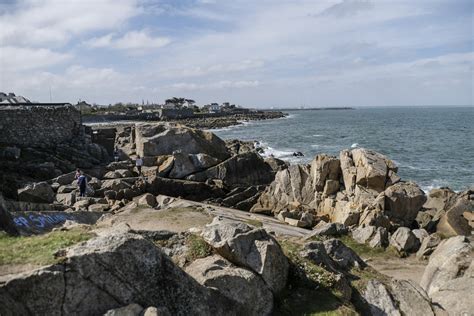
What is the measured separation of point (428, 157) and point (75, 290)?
60.3m

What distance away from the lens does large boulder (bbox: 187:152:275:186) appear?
1391 inches

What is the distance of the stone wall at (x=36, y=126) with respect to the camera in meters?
38.7

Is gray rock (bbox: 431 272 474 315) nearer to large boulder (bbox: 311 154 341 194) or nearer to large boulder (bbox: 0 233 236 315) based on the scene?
large boulder (bbox: 0 233 236 315)

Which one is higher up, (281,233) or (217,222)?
(217,222)

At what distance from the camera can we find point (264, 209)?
30781mm

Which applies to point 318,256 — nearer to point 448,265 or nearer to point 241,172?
point 448,265

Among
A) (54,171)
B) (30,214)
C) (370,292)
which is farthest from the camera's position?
(54,171)

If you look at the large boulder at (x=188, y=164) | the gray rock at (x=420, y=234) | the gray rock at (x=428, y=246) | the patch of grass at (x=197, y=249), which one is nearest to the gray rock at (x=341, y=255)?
the patch of grass at (x=197, y=249)

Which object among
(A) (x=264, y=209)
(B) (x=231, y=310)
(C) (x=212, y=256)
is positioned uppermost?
(C) (x=212, y=256)

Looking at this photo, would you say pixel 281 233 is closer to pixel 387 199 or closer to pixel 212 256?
pixel 387 199

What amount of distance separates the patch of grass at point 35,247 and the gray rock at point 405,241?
52.2 ft

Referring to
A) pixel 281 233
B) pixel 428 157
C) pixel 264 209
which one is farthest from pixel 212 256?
pixel 428 157

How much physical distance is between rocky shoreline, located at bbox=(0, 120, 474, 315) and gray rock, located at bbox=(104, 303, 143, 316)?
0.11ft

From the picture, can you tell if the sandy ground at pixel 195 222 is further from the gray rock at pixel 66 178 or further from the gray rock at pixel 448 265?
the gray rock at pixel 66 178
